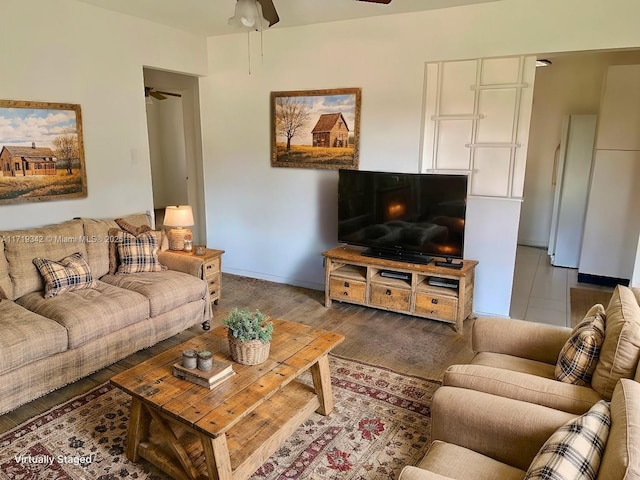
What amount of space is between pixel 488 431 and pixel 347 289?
2.59 meters

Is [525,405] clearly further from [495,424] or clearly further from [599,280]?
[599,280]

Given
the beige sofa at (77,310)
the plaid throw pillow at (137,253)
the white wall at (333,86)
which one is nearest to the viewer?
the beige sofa at (77,310)

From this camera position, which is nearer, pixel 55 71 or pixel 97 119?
pixel 55 71

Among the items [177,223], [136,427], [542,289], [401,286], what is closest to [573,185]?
[542,289]

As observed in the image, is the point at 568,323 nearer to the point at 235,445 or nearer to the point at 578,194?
the point at 578,194

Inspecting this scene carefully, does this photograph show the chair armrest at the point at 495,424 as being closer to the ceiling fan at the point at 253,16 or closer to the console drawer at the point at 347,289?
the ceiling fan at the point at 253,16

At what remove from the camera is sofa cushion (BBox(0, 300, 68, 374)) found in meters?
2.51

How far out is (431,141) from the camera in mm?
4055

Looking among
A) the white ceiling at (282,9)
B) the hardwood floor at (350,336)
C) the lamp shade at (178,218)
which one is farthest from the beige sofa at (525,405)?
the lamp shade at (178,218)

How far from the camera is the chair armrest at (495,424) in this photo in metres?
1.61

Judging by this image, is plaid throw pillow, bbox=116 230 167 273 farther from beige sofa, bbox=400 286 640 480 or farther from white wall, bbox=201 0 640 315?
beige sofa, bbox=400 286 640 480

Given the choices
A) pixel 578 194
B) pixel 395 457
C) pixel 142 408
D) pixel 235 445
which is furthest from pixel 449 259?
pixel 578 194

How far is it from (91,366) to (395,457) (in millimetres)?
2010

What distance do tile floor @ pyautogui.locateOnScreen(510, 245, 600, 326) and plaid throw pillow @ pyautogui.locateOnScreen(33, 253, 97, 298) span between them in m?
3.60
